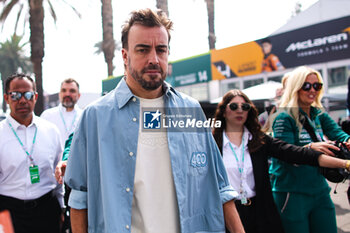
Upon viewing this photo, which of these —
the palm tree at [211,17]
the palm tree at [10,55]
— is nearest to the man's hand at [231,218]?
the palm tree at [211,17]

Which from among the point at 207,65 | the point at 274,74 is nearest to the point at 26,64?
the point at 207,65

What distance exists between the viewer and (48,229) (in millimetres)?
3164

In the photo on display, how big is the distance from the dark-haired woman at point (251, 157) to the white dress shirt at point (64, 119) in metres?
2.58

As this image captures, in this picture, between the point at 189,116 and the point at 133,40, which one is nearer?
the point at 133,40

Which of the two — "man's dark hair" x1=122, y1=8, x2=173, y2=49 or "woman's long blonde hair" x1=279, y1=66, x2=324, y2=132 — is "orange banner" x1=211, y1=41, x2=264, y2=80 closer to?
"woman's long blonde hair" x1=279, y1=66, x2=324, y2=132

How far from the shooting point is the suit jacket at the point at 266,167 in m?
2.62

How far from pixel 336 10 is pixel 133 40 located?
13146mm

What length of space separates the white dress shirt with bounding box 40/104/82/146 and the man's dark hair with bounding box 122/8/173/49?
3.34 m

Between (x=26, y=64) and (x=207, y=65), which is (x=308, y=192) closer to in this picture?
Result: (x=207, y=65)

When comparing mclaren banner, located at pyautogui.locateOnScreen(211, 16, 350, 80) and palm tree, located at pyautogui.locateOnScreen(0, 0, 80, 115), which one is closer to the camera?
palm tree, located at pyautogui.locateOnScreen(0, 0, 80, 115)

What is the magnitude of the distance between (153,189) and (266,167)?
1642 millimetres

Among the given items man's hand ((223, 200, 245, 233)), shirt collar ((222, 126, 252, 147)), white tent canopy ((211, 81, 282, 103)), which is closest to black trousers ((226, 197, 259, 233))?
shirt collar ((222, 126, 252, 147))

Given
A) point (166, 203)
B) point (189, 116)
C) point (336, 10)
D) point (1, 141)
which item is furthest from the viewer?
point (336, 10)

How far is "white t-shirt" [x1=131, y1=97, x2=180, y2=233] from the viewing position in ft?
5.31
